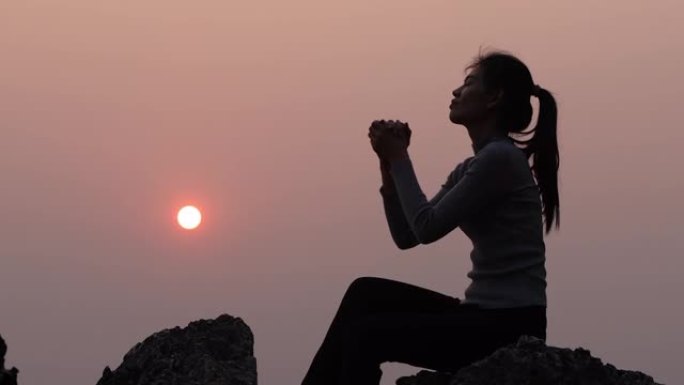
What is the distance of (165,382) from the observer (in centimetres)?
784

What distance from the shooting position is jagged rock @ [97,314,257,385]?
25.7ft

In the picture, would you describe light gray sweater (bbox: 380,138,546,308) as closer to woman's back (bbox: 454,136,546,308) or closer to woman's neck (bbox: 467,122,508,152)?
woman's back (bbox: 454,136,546,308)

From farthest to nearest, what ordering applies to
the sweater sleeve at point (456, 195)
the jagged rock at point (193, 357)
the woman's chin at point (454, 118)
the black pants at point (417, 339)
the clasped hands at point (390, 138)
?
1. the woman's chin at point (454, 118)
2. the jagged rock at point (193, 357)
3. the clasped hands at point (390, 138)
4. the sweater sleeve at point (456, 195)
5. the black pants at point (417, 339)

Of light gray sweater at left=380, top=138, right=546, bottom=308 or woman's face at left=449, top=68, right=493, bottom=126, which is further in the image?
woman's face at left=449, top=68, right=493, bottom=126

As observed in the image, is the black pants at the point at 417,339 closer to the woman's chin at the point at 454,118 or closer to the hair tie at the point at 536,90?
the woman's chin at the point at 454,118

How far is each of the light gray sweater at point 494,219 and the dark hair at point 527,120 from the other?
0.20m

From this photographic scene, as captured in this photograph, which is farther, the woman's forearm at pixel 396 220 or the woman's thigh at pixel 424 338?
the woman's forearm at pixel 396 220

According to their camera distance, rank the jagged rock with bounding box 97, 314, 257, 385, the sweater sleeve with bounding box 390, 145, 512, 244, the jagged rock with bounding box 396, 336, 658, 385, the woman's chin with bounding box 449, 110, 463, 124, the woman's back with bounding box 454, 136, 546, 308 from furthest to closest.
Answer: the woman's chin with bounding box 449, 110, 463, 124 < the jagged rock with bounding box 97, 314, 257, 385 < the woman's back with bounding box 454, 136, 546, 308 < the sweater sleeve with bounding box 390, 145, 512, 244 < the jagged rock with bounding box 396, 336, 658, 385

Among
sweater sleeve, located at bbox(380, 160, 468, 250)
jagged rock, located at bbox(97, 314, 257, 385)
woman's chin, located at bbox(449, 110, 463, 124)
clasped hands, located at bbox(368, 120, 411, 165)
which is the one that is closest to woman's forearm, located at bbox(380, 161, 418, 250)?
sweater sleeve, located at bbox(380, 160, 468, 250)

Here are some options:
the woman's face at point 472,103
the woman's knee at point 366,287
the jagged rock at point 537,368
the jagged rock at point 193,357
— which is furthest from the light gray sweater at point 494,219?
the jagged rock at point 193,357

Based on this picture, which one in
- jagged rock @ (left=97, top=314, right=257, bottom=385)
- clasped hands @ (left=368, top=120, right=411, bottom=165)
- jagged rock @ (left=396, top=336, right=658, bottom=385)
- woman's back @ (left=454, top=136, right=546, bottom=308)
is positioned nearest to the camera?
jagged rock @ (left=396, top=336, right=658, bottom=385)

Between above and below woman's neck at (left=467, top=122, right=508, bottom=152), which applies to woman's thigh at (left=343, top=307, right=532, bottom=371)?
below

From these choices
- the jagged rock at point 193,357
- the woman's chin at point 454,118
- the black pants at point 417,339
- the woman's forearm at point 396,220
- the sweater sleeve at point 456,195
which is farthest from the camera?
the woman's forearm at point 396,220

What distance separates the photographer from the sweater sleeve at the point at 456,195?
7.35 m
